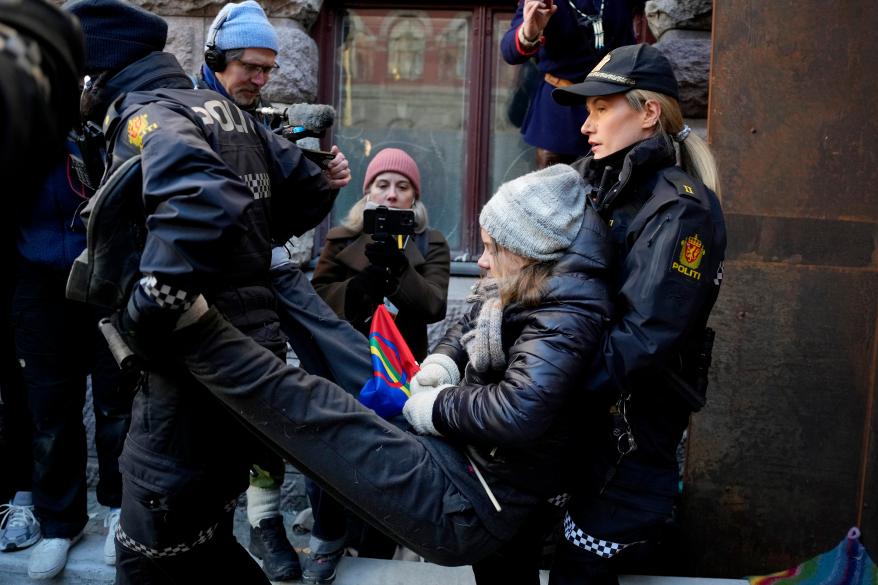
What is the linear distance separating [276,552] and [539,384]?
1.70 metres

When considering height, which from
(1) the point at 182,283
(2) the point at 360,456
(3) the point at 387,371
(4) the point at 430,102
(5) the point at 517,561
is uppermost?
(4) the point at 430,102

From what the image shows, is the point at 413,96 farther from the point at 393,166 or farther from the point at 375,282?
the point at 375,282

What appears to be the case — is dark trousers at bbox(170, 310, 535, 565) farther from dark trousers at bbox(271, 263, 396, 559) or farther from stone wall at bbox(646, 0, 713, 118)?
stone wall at bbox(646, 0, 713, 118)

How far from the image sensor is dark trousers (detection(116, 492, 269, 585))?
2.67 metres

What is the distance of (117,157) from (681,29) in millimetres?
2996

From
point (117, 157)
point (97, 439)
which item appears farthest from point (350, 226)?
point (117, 157)

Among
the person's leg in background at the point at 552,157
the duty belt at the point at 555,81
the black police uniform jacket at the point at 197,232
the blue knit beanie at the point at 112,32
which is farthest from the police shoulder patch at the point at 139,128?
the person's leg in background at the point at 552,157

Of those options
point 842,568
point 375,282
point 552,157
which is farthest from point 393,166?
point 842,568

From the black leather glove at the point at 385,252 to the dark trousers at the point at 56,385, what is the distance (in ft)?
3.70

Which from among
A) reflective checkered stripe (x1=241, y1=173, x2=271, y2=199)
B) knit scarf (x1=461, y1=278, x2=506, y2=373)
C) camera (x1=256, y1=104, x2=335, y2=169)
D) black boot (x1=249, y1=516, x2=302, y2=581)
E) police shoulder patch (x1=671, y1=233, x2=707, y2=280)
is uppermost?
camera (x1=256, y1=104, x2=335, y2=169)

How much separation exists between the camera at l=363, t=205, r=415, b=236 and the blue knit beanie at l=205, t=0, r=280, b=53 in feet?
2.36

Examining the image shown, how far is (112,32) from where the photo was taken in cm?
273

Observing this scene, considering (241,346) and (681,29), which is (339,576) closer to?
(241,346)

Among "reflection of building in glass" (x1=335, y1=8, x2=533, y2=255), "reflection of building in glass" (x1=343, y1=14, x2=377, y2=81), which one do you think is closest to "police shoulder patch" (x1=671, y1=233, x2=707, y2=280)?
"reflection of building in glass" (x1=335, y1=8, x2=533, y2=255)
